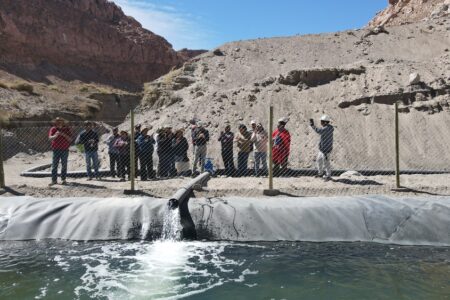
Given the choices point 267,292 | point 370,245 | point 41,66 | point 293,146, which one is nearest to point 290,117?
point 293,146

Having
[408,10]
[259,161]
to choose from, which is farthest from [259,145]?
[408,10]

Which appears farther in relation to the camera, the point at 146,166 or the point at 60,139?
the point at 146,166

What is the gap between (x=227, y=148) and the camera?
40.1 ft

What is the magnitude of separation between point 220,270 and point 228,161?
599 cm

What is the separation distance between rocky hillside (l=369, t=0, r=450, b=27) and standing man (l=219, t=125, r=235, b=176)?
1531 inches

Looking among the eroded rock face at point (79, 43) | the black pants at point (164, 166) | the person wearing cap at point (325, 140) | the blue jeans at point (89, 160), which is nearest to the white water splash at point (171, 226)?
the person wearing cap at point (325, 140)

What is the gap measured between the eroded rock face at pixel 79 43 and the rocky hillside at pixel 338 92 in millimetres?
27303

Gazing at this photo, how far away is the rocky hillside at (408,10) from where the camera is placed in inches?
1924

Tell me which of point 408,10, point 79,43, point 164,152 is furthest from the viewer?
point 79,43

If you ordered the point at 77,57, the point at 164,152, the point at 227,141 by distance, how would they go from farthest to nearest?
1. the point at 77,57
2. the point at 227,141
3. the point at 164,152

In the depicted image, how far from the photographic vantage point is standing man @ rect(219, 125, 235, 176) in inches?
479

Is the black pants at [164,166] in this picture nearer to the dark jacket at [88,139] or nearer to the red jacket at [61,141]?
the dark jacket at [88,139]

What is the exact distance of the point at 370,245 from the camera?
24.9 ft

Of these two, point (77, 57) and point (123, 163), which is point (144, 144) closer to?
point (123, 163)
